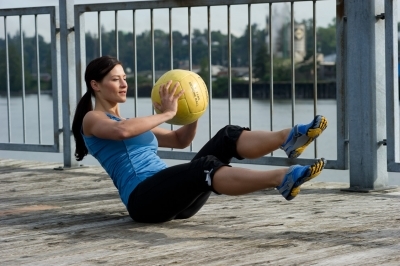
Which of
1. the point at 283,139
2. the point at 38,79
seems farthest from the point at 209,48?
the point at 283,139

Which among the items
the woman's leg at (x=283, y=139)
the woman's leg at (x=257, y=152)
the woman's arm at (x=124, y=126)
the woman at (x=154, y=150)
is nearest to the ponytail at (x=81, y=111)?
the woman at (x=154, y=150)

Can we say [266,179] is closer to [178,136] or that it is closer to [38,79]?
[178,136]

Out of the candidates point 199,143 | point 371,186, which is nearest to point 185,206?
point 371,186

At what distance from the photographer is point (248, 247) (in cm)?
417

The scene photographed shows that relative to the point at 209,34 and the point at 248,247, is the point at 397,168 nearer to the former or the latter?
the point at 209,34

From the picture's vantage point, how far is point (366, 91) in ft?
20.4

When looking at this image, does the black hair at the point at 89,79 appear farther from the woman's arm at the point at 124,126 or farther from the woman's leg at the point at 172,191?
the woman's leg at the point at 172,191

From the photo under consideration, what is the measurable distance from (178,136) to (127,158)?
0.50 meters

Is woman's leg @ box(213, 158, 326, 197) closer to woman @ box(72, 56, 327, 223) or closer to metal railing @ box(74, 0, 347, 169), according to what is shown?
woman @ box(72, 56, 327, 223)

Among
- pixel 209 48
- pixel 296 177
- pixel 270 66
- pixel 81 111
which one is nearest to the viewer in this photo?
pixel 296 177

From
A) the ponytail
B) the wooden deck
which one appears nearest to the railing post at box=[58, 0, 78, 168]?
the wooden deck

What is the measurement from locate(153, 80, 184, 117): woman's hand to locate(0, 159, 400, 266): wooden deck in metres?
0.60

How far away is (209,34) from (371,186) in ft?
5.77

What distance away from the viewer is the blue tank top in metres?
4.88
